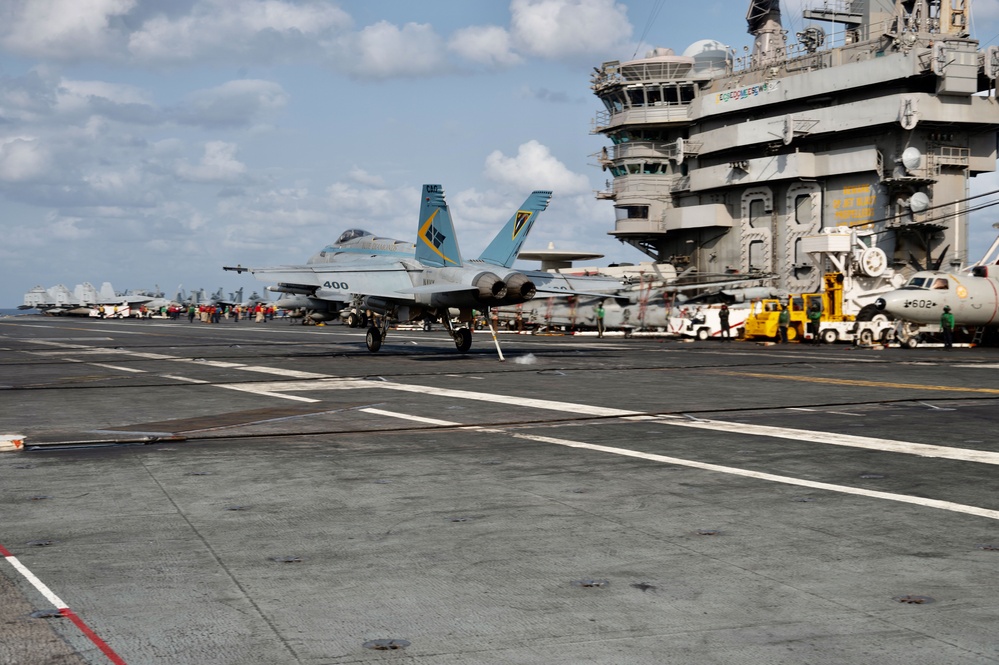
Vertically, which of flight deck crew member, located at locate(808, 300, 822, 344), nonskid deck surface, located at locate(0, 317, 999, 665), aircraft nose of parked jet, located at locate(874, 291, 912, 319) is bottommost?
nonskid deck surface, located at locate(0, 317, 999, 665)

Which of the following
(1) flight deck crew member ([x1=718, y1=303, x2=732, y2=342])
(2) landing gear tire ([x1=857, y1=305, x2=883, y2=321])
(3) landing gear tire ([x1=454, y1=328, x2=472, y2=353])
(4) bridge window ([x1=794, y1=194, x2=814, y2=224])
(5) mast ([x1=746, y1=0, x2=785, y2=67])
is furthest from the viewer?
(5) mast ([x1=746, y1=0, x2=785, y2=67])

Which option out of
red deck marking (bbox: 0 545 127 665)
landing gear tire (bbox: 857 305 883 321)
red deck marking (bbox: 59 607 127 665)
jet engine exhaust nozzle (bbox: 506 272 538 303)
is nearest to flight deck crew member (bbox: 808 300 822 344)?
landing gear tire (bbox: 857 305 883 321)

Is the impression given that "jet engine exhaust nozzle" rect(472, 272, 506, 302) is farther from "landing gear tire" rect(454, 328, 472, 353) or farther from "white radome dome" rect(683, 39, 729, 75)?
"white radome dome" rect(683, 39, 729, 75)

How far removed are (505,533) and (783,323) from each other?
141 feet

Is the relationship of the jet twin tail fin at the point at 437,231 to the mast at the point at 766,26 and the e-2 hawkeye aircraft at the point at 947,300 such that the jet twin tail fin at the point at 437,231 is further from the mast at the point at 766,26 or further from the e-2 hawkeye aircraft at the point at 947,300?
the mast at the point at 766,26

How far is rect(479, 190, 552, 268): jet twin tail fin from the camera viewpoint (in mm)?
30703

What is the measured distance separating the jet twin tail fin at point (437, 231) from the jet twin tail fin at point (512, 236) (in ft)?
3.56

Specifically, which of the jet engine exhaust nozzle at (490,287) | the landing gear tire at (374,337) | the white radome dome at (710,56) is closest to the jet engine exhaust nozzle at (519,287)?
the jet engine exhaust nozzle at (490,287)

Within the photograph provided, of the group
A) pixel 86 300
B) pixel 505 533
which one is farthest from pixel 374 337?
pixel 86 300

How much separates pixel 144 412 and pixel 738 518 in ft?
40.7

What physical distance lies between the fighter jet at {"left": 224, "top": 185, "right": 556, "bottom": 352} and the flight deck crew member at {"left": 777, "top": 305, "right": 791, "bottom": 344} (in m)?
20.7

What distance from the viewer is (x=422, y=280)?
104 feet

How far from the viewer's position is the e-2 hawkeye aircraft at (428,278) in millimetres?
28938

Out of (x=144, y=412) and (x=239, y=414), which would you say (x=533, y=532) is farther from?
(x=144, y=412)
